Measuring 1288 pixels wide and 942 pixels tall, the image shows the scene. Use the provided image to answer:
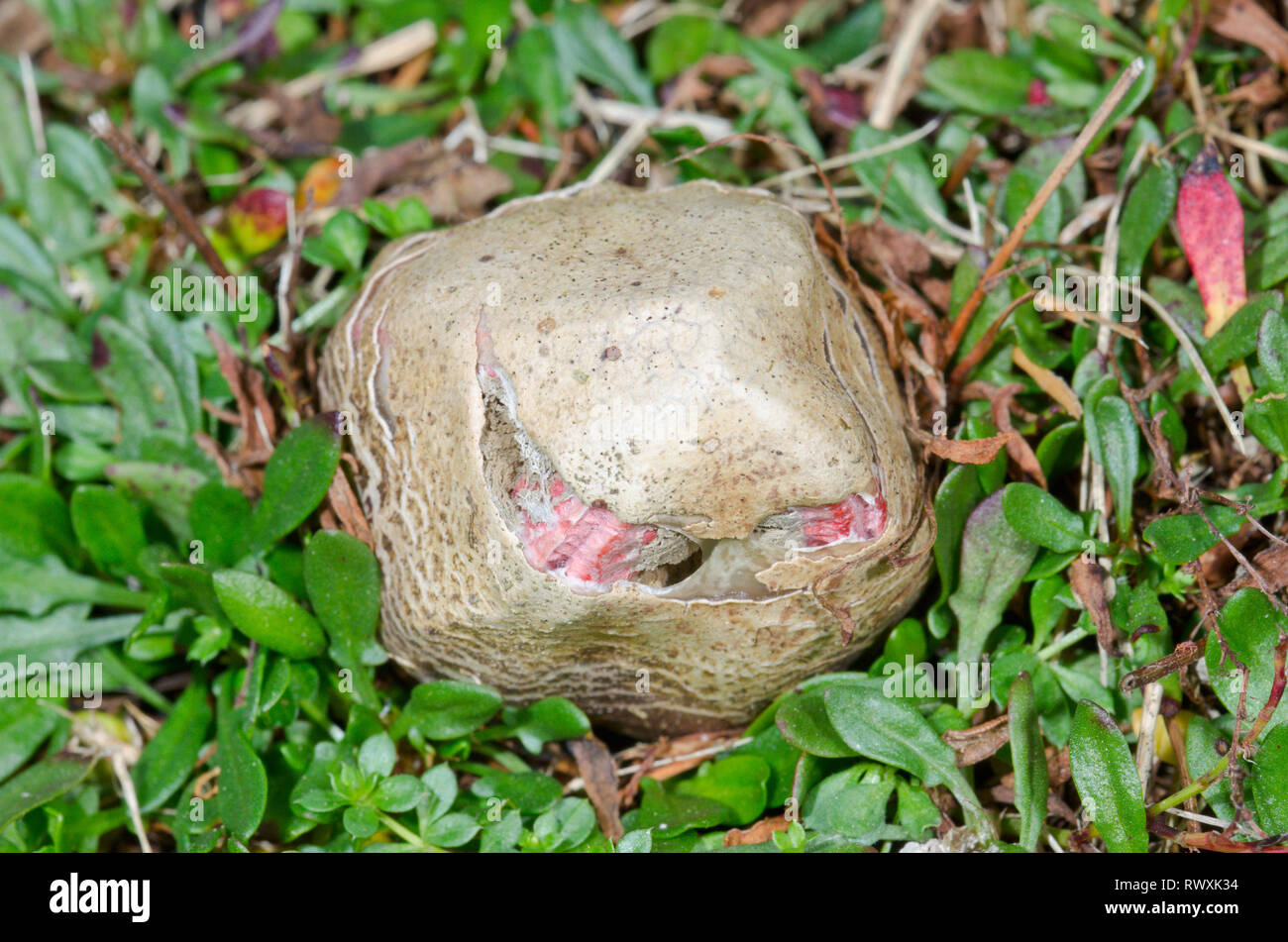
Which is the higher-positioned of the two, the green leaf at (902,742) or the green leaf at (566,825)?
the green leaf at (902,742)

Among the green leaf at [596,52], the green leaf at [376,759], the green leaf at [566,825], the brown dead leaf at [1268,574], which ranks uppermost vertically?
the green leaf at [596,52]

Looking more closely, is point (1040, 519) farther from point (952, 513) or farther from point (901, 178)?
point (901, 178)

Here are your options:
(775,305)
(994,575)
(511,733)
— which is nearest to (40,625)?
(511,733)

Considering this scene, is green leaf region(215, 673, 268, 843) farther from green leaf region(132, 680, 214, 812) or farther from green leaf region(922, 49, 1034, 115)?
green leaf region(922, 49, 1034, 115)

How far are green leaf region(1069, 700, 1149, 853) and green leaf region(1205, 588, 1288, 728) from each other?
0.23 m

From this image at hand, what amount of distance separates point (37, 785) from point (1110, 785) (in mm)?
2144

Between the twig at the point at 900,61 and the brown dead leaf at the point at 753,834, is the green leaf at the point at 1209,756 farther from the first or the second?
the twig at the point at 900,61

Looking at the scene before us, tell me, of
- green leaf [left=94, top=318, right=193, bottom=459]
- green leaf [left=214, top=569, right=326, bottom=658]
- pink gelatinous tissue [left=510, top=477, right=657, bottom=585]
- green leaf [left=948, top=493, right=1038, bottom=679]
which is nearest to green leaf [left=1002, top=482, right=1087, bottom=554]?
green leaf [left=948, top=493, right=1038, bottom=679]

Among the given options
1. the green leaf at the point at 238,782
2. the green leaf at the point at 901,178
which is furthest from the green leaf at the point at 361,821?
the green leaf at the point at 901,178

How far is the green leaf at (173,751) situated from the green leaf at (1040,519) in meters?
1.75

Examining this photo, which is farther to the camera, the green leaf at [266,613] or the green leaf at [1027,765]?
the green leaf at [266,613]

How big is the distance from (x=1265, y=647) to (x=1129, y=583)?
297 millimetres

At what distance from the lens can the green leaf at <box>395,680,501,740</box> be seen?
2244 millimetres

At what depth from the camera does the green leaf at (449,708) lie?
88.4 inches
